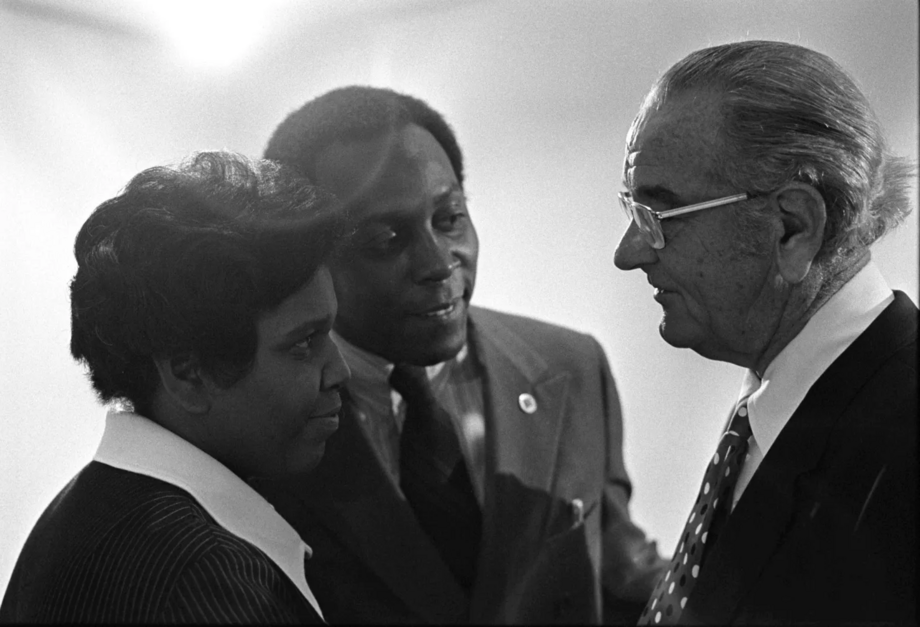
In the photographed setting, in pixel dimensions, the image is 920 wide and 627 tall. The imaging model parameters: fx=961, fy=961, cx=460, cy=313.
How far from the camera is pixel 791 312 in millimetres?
1325

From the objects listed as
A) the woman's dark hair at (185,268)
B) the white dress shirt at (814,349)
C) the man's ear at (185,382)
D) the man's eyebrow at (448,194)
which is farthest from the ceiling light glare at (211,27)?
the white dress shirt at (814,349)

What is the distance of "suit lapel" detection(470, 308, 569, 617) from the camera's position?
1433mm

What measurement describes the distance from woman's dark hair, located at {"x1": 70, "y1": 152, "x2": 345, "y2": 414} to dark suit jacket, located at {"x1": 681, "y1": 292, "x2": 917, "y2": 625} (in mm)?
677

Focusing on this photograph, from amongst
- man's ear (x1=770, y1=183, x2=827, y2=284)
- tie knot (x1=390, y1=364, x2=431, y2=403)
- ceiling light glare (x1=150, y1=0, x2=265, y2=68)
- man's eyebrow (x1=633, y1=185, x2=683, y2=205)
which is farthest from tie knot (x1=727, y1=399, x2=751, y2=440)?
ceiling light glare (x1=150, y1=0, x2=265, y2=68)

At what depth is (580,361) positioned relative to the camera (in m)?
1.50

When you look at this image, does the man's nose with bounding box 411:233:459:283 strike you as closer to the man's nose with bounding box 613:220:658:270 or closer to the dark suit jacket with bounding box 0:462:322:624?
the man's nose with bounding box 613:220:658:270

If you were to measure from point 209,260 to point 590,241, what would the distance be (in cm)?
61

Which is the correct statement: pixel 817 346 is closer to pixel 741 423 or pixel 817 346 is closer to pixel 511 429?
pixel 741 423

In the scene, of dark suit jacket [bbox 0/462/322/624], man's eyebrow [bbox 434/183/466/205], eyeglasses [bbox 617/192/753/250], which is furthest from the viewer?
man's eyebrow [bbox 434/183/466/205]

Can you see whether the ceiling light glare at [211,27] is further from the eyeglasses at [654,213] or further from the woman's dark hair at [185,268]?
the eyeglasses at [654,213]

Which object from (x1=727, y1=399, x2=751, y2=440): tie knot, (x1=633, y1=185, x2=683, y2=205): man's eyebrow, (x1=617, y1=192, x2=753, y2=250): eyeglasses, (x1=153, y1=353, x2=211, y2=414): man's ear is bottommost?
(x1=727, y1=399, x2=751, y2=440): tie knot

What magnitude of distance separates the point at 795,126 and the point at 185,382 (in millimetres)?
845

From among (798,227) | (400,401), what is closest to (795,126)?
(798,227)

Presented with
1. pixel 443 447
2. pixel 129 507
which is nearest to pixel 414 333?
pixel 443 447
